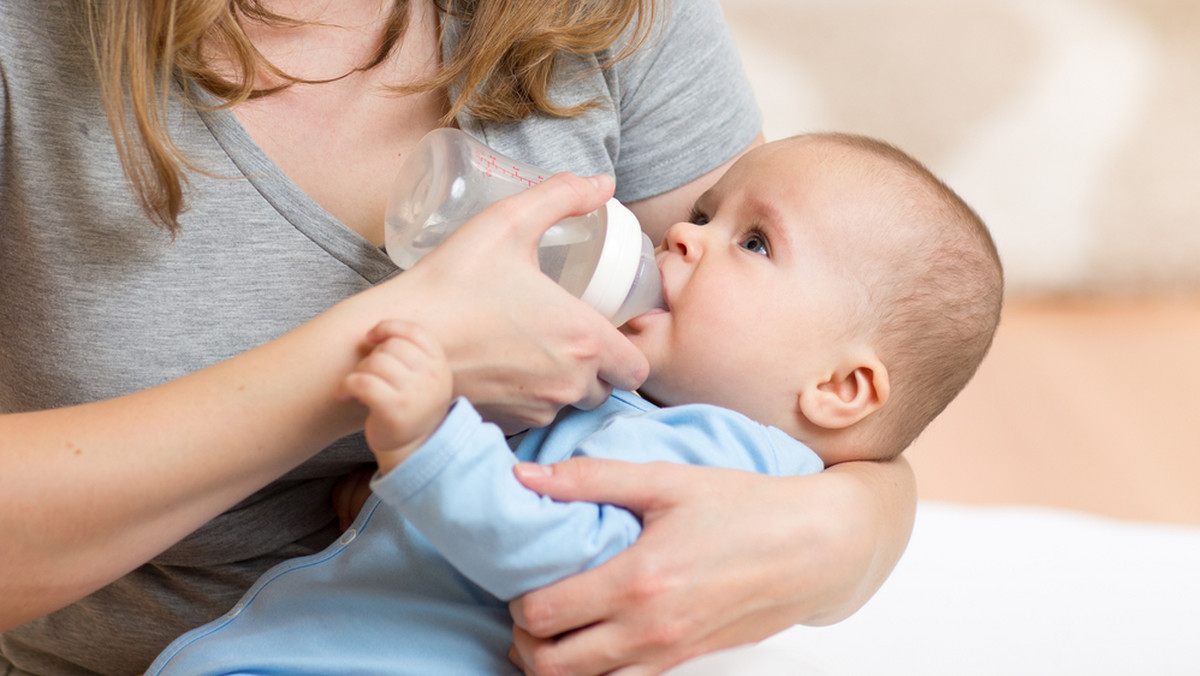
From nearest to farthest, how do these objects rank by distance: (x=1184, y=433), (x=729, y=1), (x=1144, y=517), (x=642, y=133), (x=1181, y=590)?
(x=642, y=133)
(x=1181, y=590)
(x=1144, y=517)
(x=1184, y=433)
(x=729, y=1)

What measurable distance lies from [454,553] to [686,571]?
0.18m

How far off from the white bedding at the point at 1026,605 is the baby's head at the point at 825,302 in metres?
0.42

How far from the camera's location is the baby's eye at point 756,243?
3.48 ft

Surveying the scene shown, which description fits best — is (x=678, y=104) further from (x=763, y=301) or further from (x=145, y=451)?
(x=145, y=451)

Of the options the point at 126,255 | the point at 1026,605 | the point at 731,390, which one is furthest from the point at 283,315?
the point at 1026,605

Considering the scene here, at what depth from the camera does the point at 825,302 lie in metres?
1.03

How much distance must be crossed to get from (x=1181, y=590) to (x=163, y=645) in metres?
1.44

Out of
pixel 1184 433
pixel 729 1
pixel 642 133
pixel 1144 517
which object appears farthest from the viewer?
pixel 729 1

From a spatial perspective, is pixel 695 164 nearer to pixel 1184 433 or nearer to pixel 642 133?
pixel 642 133

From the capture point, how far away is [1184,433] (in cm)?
224

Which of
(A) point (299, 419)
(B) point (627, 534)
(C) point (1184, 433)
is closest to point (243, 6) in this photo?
(A) point (299, 419)

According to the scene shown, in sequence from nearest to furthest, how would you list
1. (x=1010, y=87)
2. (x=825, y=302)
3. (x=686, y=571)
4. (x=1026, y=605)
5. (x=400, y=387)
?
(x=400, y=387) < (x=686, y=571) < (x=825, y=302) < (x=1026, y=605) < (x=1010, y=87)

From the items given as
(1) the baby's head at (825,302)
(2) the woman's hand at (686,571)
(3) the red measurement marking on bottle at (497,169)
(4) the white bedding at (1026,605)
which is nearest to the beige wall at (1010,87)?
(4) the white bedding at (1026,605)

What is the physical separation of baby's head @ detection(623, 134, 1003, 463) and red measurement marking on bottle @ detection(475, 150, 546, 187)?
166mm
